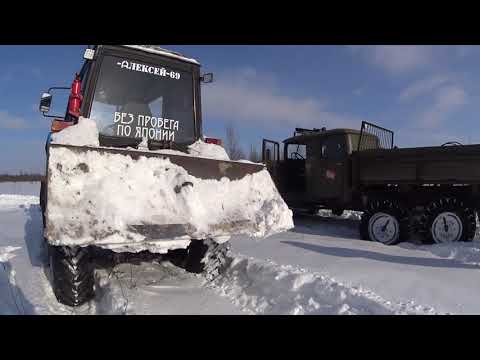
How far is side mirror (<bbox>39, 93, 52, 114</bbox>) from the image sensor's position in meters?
3.82

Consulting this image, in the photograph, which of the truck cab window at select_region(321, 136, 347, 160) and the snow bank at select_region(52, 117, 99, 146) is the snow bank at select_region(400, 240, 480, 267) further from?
the snow bank at select_region(52, 117, 99, 146)

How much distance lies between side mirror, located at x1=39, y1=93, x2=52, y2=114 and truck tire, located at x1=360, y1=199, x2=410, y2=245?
5.61 m

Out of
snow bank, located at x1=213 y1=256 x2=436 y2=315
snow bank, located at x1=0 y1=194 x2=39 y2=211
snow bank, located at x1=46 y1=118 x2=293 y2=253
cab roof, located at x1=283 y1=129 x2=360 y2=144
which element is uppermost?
cab roof, located at x1=283 y1=129 x2=360 y2=144

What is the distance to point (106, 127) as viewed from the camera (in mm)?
3760

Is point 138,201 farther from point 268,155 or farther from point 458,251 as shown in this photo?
point 268,155

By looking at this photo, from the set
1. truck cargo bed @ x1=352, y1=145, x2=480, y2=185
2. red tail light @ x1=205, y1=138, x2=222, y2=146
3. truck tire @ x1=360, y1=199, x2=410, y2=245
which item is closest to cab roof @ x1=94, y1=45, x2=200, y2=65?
red tail light @ x1=205, y1=138, x2=222, y2=146

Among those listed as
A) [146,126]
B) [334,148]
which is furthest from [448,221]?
[146,126]

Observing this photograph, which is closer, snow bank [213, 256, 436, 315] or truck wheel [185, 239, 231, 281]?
snow bank [213, 256, 436, 315]

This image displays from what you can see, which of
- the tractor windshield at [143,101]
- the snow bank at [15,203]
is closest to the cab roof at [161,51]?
the tractor windshield at [143,101]

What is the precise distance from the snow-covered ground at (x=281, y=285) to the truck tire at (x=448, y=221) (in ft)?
2.96

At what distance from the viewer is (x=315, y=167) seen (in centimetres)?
822
